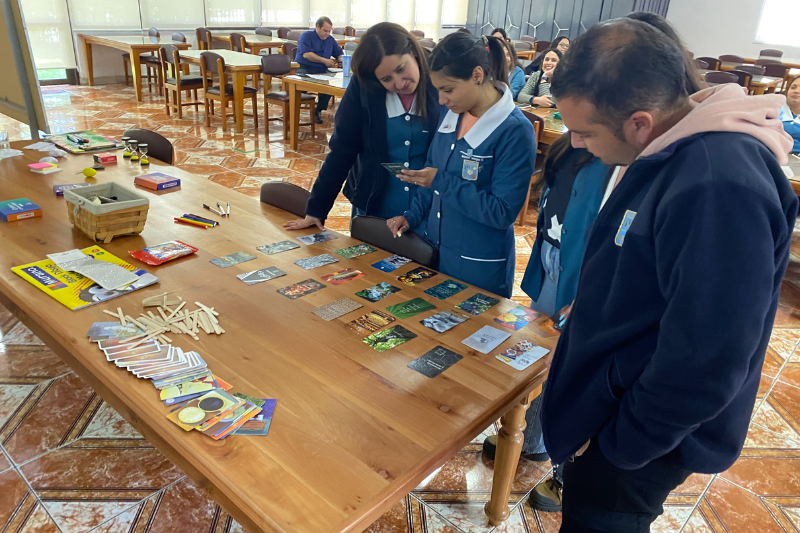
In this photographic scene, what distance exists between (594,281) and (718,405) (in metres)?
0.27

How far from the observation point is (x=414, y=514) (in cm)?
186

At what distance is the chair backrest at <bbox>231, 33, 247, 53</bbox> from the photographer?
349 inches

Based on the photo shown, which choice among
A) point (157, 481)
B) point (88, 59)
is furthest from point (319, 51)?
point (157, 481)

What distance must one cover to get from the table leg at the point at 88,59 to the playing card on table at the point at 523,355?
9925mm

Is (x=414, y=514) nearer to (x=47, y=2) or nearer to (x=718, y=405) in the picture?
(x=718, y=405)

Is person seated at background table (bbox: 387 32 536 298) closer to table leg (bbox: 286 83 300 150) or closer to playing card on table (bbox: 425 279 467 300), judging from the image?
playing card on table (bbox: 425 279 467 300)

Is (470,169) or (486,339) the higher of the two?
(470,169)

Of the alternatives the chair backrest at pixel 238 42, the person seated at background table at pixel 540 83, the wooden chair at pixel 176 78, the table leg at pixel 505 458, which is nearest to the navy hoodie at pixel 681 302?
the table leg at pixel 505 458

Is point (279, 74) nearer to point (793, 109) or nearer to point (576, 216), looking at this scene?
point (793, 109)

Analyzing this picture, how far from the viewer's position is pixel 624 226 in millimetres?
931

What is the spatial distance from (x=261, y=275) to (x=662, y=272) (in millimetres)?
1251

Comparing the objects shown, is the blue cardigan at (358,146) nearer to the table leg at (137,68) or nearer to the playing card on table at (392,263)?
the playing card on table at (392,263)

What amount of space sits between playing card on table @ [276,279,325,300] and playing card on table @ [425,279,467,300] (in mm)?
351

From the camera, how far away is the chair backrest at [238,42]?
887 cm
